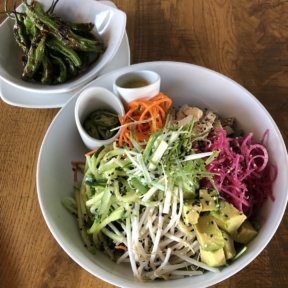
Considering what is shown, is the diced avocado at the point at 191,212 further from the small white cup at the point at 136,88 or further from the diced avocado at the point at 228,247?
the small white cup at the point at 136,88

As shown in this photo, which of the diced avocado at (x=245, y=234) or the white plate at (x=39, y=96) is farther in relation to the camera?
the white plate at (x=39, y=96)

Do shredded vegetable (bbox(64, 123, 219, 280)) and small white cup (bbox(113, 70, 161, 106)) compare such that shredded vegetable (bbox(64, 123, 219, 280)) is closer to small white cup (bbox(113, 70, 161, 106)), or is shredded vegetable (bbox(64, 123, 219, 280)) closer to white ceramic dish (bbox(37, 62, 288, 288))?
white ceramic dish (bbox(37, 62, 288, 288))

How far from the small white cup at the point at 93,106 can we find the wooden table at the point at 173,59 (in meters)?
0.18

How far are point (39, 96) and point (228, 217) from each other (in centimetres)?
86

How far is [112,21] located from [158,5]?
0.30 meters

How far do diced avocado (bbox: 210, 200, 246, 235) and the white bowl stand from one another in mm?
698

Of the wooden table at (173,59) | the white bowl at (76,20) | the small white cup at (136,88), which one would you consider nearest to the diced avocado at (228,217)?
the wooden table at (173,59)

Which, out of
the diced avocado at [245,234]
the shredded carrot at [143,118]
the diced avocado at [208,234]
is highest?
the shredded carrot at [143,118]

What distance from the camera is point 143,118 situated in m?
1.27

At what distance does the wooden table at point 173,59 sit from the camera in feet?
3.78

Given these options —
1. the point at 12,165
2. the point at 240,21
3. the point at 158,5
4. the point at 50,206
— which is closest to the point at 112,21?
the point at 158,5

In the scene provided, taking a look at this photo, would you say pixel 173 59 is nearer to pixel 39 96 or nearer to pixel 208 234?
pixel 39 96

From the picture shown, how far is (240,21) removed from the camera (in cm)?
162

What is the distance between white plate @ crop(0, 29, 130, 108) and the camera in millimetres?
1414
